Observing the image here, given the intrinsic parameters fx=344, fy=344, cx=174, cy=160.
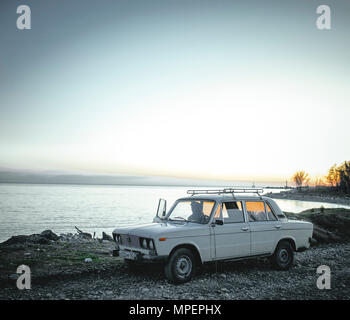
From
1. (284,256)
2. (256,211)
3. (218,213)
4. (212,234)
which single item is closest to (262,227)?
(256,211)

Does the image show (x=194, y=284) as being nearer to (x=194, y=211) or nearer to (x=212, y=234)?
(x=212, y=234)

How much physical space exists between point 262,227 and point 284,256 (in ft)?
4.05

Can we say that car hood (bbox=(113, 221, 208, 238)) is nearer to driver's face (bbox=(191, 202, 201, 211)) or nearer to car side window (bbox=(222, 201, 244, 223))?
driver's face (bbox=(191, 202, 201, 211))

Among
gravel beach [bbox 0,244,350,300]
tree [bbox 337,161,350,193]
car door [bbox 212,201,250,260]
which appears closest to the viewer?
gravel beach [bbox 0,244,350,300]

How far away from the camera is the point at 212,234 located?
25.8ft

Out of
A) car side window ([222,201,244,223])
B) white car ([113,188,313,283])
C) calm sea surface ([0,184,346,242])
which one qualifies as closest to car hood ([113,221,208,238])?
white car ([113,188,313,283])

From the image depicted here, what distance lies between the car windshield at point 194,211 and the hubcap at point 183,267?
39.6 inches

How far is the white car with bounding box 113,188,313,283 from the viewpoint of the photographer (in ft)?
23.9

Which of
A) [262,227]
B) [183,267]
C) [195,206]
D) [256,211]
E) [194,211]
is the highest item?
[195,206]

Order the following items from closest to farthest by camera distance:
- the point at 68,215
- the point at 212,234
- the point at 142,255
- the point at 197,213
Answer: the point at 142,255 → the point at 212,234 → the point at 197,213 → the point at 68,215

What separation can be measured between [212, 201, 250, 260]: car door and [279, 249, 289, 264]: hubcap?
129cm

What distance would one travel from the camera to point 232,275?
27.7 feet
